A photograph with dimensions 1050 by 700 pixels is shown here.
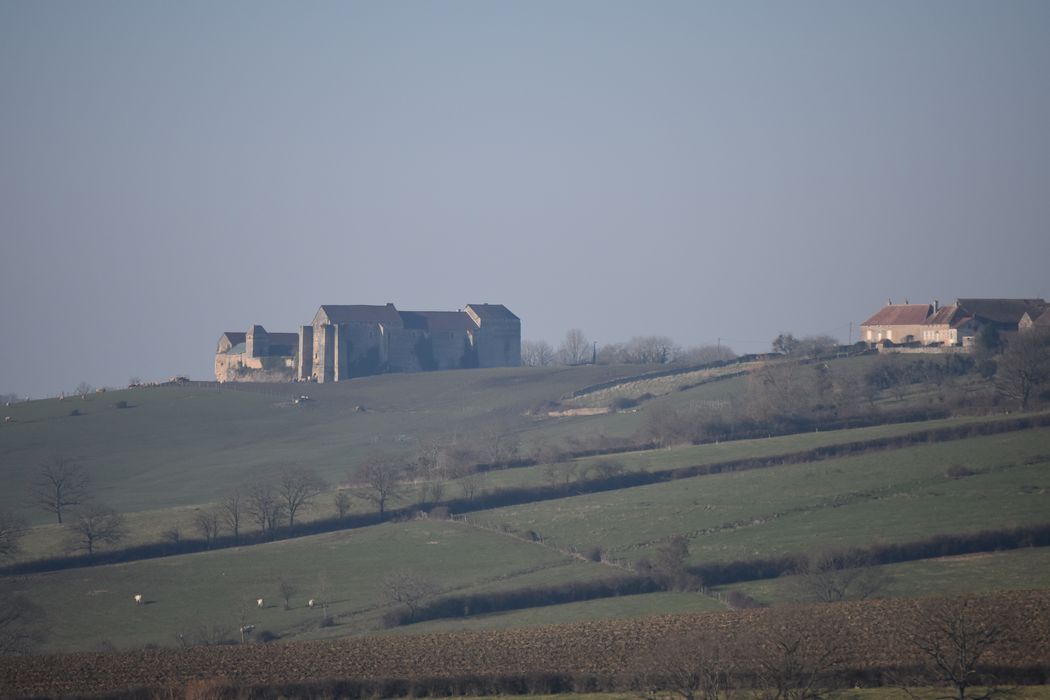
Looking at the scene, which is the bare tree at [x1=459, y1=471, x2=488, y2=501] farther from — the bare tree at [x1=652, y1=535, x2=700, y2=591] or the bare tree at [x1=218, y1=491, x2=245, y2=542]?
the bare tree at [x1=652, y1=535, x2=700, y2=591]

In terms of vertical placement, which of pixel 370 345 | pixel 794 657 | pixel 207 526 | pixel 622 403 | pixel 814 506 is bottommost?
pixel 207 526

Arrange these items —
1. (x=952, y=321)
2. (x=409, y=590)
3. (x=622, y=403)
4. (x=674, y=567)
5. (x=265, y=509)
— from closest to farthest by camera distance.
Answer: (x=674, y=567) < (x=409, y=590) < (x=265, y=509) < (x=622, y=403) < (x=952, y=321)

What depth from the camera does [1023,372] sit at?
217ft

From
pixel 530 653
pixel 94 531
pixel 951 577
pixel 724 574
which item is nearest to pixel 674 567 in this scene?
pixel 724 574

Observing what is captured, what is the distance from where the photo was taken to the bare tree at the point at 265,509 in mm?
55156

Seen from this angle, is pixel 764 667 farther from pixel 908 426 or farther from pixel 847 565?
pixel 908 426

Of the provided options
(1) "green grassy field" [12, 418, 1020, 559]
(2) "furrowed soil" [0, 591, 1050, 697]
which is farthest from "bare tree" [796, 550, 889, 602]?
(1) "green grassy field" [12, 418, 1020, 559]

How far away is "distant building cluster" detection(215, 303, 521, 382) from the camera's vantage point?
109062mm

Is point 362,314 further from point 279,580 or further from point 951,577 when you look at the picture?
point 951,577

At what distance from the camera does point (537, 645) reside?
3081cm

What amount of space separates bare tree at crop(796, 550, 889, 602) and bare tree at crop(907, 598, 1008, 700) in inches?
342

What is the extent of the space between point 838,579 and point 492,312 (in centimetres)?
8433

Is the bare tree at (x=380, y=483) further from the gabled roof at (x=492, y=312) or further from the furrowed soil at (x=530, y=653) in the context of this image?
the gabled roof at (x=492, y=312)

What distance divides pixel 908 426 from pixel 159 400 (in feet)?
196
